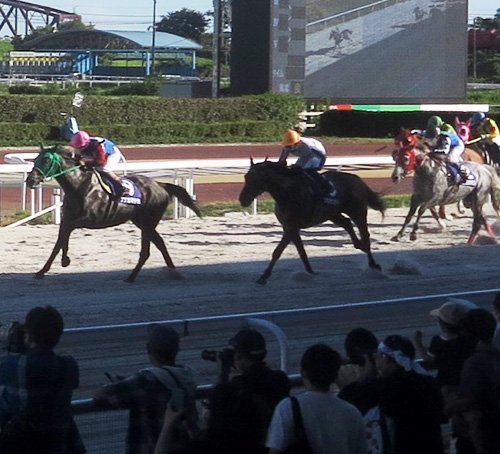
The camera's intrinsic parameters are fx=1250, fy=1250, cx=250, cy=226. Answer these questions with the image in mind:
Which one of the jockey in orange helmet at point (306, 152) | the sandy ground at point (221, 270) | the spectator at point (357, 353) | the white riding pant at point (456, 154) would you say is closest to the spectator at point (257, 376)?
the spectator at point (357, 353)

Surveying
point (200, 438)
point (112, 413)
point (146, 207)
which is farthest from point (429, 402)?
point (146, 207)

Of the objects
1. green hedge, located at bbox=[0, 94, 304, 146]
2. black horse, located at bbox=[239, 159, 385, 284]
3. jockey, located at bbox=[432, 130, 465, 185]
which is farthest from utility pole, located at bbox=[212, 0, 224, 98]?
black horse, located at bbox=[239, 159, 385, 284]

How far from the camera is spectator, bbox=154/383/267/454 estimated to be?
3.23m

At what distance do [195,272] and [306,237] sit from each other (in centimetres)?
288

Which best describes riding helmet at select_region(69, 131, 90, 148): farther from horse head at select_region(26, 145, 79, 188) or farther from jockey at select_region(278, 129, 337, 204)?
jockey at select_region(278, 129, 337, 204)

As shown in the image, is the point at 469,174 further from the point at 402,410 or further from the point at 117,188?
the point at 402,410

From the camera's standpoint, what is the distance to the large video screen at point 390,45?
3131cm

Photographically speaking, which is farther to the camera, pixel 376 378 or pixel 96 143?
pixel 96 143

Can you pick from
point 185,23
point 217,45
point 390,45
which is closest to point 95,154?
point 390,45

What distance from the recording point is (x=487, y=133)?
17.1 metres

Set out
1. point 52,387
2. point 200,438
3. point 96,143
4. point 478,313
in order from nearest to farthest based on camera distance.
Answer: point 200,438
point 52,387
point 478,313
point 96,143

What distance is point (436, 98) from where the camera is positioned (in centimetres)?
3180

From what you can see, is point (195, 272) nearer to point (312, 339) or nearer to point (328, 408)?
point (312, 339)

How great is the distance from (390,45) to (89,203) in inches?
843
